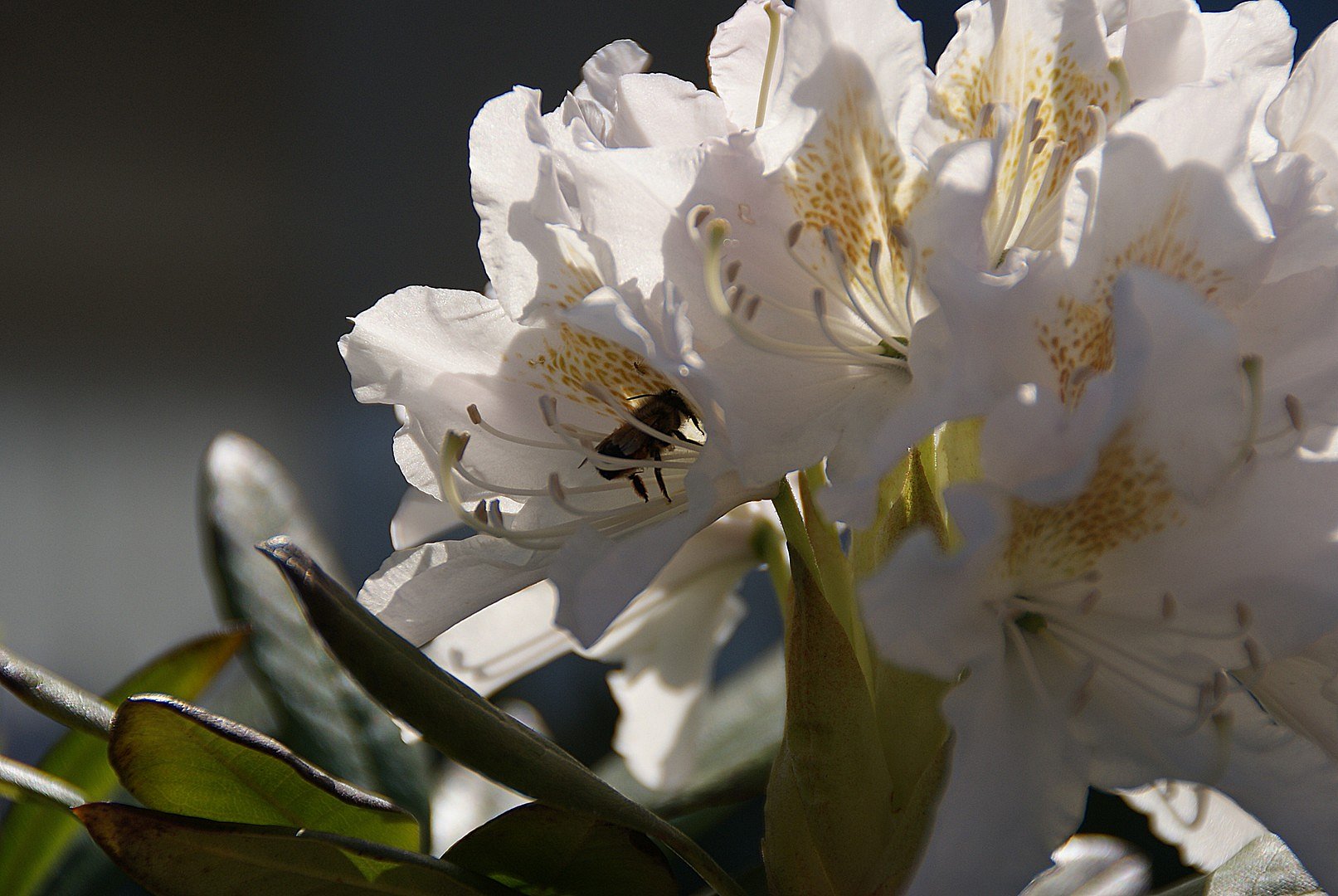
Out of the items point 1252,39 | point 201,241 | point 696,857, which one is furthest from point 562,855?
point 201,241

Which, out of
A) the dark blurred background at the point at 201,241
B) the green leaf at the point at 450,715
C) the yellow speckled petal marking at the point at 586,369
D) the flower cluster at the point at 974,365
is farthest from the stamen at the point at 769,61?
the dark blurred background at the point at 201,241

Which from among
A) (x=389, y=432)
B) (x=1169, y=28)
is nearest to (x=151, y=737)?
(x=1169, y=28)

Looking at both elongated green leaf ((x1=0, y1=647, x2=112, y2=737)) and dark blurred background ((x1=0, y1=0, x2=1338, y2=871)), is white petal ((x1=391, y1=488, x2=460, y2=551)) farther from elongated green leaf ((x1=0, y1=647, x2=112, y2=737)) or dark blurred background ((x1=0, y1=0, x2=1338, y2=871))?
dark blurred background ((x1=0, y1=0, x2=1338, y2=871))

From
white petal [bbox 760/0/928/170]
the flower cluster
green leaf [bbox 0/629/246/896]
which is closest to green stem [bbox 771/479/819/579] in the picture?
the flower cluster

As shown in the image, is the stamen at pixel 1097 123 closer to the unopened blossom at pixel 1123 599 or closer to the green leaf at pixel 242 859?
the unopened blossom at pixel 1123 599

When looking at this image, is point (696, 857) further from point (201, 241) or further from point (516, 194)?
point (201, 241)

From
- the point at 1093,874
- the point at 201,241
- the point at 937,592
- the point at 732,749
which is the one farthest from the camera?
the point at 201,241

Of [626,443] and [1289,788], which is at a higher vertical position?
[626,443]
